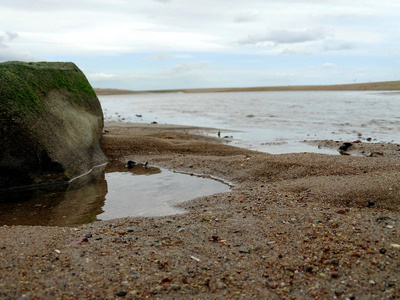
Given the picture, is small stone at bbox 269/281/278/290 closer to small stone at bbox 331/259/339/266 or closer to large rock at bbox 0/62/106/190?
small stone at bbox 331/259/339/266

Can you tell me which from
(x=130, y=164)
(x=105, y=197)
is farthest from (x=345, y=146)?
(x=105, y=197)

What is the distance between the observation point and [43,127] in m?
7.83

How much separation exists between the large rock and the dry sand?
8.98 ft

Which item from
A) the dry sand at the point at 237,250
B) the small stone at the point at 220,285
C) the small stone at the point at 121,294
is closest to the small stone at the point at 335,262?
the dry sand at the point at 237,250

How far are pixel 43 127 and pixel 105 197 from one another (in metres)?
2.12

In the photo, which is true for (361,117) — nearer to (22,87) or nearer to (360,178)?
(360,178)

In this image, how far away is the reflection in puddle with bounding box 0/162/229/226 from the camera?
5969 mm

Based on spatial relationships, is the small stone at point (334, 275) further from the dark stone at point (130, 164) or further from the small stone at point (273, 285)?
the dark stone at point (130, 164)

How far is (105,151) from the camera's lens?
1063cm

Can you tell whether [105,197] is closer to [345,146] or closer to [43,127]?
[43,127]

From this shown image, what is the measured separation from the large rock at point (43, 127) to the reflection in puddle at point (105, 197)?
41cm

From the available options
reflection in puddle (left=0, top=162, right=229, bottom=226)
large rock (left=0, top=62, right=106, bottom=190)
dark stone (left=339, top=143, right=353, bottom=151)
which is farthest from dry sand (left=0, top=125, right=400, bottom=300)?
dark stone (left=339, top=143, right=353, bottom=151)

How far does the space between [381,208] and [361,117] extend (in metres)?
18.1

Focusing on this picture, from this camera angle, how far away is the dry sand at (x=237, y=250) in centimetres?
337
